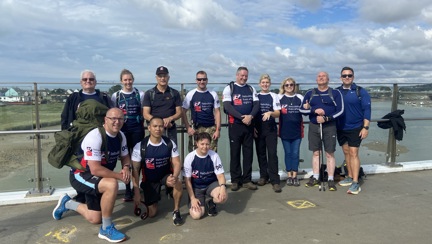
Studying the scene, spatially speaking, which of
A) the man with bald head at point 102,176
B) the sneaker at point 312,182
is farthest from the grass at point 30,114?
the sneaker at point 312,182

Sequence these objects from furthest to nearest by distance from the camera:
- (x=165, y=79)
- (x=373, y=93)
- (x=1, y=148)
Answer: (x=373, y=93) → (x=1, y=148) → (x=165, y=79)

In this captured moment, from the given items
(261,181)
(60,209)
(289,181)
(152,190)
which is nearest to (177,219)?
(152,190)

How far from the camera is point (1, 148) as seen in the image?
6.04 m

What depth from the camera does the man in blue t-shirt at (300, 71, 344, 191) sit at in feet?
18.5

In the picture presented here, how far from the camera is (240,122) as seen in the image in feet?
18.3

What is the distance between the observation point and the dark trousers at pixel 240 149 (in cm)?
562

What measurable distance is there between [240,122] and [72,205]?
8.91 feet

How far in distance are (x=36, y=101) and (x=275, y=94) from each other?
12.1 ft

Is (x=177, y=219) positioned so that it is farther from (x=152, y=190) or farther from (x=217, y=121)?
(x=217, y=121)

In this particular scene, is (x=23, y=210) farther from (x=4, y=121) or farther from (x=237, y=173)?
(x=237, y=173)

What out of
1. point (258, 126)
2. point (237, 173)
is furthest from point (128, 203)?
point (258, 126)

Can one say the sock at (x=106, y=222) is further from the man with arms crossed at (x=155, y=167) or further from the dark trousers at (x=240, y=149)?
the dark trousers at (x=240, y=149)

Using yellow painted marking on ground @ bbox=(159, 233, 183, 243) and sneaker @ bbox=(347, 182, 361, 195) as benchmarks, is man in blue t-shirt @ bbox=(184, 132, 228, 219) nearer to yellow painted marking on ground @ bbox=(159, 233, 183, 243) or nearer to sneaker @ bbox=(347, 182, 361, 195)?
yellow painted marking on ground @ bbox=(159, 233, 183, 243)

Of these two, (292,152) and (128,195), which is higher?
(292,152)
